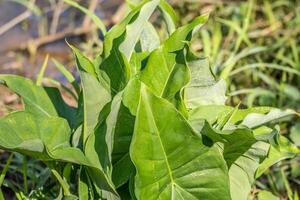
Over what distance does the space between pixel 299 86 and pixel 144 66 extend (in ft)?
3.99

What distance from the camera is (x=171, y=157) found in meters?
1.36

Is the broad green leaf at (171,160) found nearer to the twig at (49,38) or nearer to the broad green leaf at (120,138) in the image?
the broad green leaf at (120,138)

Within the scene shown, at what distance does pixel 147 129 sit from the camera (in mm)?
1290

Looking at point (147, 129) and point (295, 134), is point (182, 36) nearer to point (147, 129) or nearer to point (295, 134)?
point (147, 129)

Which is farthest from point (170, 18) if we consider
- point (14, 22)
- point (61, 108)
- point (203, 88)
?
point (14, 22)

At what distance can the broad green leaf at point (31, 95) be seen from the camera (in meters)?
1.49

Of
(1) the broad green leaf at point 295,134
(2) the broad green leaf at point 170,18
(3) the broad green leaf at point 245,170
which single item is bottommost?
(1) the broad green leaf at point 295,134

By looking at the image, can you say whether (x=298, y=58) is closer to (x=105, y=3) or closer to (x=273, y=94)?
(x=273, y=94)

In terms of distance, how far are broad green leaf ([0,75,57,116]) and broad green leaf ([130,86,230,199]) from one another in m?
0.34

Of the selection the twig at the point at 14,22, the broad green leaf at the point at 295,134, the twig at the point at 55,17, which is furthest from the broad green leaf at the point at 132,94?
the twig at the point at 55,17

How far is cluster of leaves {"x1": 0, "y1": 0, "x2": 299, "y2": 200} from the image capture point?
52.6 inches

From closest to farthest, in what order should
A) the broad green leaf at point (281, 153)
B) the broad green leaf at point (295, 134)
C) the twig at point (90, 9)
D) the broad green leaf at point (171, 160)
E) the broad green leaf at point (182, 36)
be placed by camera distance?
the broad green leaf at point (171, 160) → the broad green leaf at point (182, 36) → the broad green leaf at point (281, 153) → the broad green leaf at point (295, 134) → the twig at point (90, 9)

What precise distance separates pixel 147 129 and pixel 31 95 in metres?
0.39

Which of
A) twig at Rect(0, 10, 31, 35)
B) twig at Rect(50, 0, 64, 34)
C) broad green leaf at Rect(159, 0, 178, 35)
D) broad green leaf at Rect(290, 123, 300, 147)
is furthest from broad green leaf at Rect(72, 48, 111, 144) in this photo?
twig at Rect(50, 0, 64, 34)
